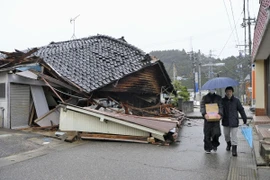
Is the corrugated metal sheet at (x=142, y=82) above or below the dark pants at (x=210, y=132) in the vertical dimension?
above

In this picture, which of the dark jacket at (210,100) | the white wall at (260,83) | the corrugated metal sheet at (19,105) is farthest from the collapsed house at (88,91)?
the white wall at (260,83)

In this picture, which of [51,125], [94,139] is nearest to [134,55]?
[51,125]

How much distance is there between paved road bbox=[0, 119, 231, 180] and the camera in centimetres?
495

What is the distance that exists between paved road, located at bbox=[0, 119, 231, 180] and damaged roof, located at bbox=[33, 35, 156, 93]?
4.92m

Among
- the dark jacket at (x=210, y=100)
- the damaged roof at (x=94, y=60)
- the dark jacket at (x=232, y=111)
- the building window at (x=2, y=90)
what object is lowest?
the dark jacket at (x=232, y=111)

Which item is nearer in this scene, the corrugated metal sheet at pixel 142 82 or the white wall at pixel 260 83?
the white wall at pixel 260 83

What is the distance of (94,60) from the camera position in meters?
14.3

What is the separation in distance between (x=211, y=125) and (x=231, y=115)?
0.57m

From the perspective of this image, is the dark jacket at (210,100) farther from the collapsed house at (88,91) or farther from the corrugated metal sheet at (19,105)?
the corrugated metal sheet at (19,105)

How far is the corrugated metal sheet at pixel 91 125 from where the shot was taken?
846cm

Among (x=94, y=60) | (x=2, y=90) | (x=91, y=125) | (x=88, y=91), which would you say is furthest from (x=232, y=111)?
(x=94, y=60)

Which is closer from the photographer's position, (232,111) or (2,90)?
(232,111)

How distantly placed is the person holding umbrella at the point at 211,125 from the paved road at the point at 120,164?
28 cm

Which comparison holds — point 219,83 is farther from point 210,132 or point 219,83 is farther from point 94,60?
point 94,60
